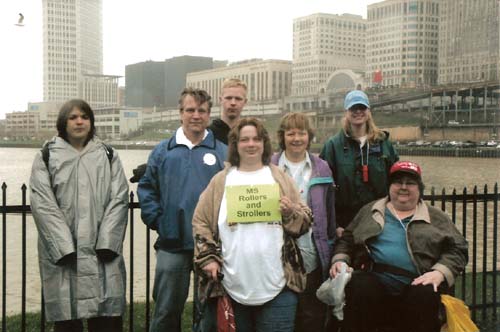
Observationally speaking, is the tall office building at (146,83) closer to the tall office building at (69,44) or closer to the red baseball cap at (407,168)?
the tall office building at (69,44)

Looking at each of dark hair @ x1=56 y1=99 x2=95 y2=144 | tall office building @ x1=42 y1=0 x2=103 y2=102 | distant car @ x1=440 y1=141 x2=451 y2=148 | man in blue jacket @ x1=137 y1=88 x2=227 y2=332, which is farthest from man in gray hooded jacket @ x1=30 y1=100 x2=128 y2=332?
tall office building @ x1=42 y1=0 x2=103 y2=102

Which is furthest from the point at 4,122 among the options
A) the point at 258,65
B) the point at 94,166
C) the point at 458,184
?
the point at 94,166

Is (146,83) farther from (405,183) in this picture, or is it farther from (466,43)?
(405,183)

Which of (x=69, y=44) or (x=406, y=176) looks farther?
(x=69, y=44)

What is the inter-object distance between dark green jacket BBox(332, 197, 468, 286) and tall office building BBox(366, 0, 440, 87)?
95.1 meters

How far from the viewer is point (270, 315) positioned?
3213 millimetres

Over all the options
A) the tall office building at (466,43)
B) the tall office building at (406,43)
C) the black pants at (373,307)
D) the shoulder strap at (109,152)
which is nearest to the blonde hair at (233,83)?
the shoulder strap at (109,152)

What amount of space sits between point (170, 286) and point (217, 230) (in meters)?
0.67

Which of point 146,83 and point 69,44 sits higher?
point 69,44

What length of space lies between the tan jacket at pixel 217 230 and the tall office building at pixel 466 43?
77.7 metres

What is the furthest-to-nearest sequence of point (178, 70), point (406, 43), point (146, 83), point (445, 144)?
point (406, 43)
point (146, 83)
point (178, 70)
point (445, 144)

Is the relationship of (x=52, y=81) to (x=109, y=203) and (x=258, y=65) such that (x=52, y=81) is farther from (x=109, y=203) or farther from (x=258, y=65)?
(x=109, y=203)

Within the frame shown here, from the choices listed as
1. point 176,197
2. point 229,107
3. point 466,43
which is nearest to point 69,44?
point 466,43

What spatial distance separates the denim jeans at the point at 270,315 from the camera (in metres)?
3.22
